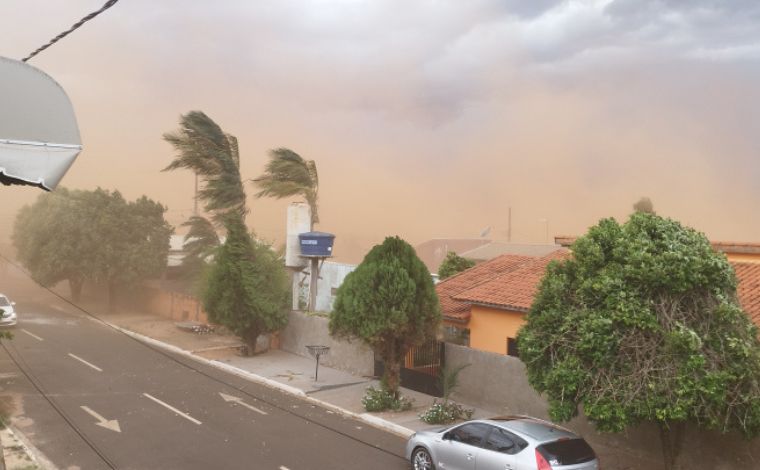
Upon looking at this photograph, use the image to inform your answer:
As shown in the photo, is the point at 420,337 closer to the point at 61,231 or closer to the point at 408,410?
the point at 408,410

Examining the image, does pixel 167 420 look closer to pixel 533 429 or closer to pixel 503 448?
pixel 503 448

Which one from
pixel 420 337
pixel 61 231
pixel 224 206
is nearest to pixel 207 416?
pixel 420 337

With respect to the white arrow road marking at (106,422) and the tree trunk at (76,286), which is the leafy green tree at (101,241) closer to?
the tree trunk at (76,286)

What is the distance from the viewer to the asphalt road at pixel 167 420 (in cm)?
1334

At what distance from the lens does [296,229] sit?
2641 centimetres

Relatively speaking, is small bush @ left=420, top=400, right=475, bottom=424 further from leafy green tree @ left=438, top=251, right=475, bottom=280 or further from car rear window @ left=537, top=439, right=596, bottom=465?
leafy green tree @ left=438, top=251, right=475, bottom=280

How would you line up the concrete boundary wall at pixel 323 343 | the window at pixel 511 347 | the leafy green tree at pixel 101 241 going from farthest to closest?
the leafy green tree at pixel 101 241
the concrete boundary wall at pixel 323 343
the window at pixel 511 347

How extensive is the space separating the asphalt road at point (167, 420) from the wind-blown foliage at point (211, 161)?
33.2ft

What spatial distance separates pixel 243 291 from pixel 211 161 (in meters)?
11.2

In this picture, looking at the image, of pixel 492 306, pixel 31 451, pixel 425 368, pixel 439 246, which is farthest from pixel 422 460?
pixel 439 246

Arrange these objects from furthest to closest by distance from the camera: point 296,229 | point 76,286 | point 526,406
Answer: point 76,286
point 296,229
point 526,406

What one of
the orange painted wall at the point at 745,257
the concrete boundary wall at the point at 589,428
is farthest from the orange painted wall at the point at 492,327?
the orange painted wall at the point at 745,257

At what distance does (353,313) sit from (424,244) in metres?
68.5

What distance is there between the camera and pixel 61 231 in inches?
1561
